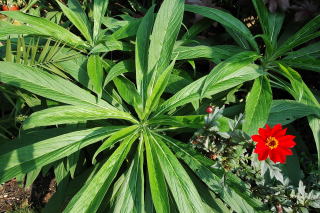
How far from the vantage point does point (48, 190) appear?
85.0 inches

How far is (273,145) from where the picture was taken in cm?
118

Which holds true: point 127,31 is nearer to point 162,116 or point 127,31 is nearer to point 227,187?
point 162,116

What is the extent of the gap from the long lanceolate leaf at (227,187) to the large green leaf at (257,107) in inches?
9.0

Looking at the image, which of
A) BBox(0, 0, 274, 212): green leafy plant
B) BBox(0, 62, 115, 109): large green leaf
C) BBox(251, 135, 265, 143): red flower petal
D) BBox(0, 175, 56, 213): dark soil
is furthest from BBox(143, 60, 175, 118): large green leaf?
BBox(0, 175, 56, 213): dark soil

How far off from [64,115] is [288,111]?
3.40ft

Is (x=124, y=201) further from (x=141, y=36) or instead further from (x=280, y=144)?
(x=141, y=36)

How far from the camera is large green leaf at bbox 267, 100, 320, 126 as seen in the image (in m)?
1.52

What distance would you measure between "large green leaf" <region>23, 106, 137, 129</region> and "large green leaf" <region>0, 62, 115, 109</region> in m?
0.05

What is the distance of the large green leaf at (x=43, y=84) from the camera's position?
1444 mm

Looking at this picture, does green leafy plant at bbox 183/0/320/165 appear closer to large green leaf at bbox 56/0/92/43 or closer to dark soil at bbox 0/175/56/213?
large green leaf at bbox 56/0/92/43

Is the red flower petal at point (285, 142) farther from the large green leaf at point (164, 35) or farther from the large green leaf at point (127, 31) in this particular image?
the large green leaf at point (127, 31)

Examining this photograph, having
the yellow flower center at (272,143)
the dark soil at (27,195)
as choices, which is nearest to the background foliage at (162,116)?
the yellow flower center at (272,143)

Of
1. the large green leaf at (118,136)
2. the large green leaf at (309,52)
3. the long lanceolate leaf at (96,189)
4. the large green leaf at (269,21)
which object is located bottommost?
the long lanceolate leaf at (96,189)

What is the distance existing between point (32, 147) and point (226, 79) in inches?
35.9
